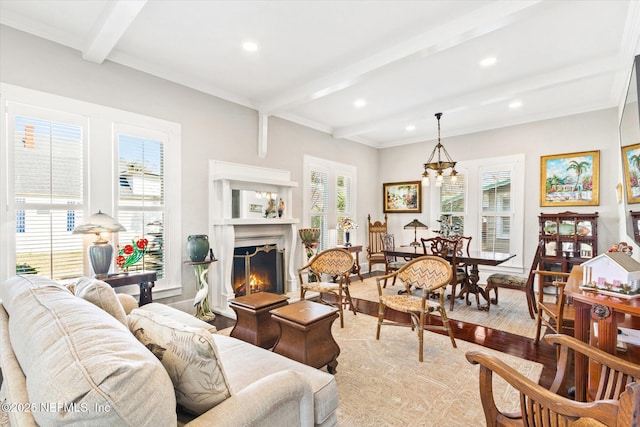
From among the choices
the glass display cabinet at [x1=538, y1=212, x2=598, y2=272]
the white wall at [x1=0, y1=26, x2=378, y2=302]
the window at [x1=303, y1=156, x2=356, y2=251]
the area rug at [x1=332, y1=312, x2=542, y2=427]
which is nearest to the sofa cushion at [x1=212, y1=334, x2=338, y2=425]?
the area rug at [x1=332, y1=312, x2=542, y2=427]

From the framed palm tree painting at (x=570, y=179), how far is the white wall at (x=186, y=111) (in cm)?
375

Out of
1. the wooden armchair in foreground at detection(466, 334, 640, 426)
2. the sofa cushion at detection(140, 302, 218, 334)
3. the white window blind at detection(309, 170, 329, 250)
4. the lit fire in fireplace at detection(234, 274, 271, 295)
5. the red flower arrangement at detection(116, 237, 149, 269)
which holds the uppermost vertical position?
the white window blind at detection(309, 170, 329, 250)

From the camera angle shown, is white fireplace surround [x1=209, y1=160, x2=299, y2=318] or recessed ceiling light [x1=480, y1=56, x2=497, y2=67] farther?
white fireplace surround [x1=209, y1=160, x2=299, y2=318]

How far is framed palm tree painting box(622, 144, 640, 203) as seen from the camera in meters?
2.45

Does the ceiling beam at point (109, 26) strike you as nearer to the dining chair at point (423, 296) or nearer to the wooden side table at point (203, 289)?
the wooden side table at point (203, 289)

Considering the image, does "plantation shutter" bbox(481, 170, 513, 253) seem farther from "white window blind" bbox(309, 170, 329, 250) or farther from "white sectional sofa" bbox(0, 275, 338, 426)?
"white sectional sofa" bbox(0, 275, 338, 426)

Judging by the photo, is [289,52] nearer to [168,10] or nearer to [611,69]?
[168,10]

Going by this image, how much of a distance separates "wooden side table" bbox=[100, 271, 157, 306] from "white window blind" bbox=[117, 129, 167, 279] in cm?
42

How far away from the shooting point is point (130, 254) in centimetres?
315

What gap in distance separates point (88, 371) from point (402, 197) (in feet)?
21.5

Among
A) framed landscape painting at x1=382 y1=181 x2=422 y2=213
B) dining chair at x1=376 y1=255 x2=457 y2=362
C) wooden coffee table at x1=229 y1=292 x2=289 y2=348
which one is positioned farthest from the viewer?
framed landscape painting at x1=382 y1=181 x2=422 y2=213

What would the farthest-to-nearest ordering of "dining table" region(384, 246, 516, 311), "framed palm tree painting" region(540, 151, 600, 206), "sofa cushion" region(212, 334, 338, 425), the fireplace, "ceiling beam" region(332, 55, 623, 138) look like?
"framed palm tree painting" region(540, 151, 600, 206) → the fireplace → "dining table" region(384, 246, 516, 311) → "ceiling beam" region(332, 55, 623, 138) → "sofa cushion" region(212, 334, 338, 425)

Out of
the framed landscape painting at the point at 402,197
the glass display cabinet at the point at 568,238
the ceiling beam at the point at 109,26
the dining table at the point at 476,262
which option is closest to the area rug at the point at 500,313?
the dining table at the point at 476,262

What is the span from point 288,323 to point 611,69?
418 cm
